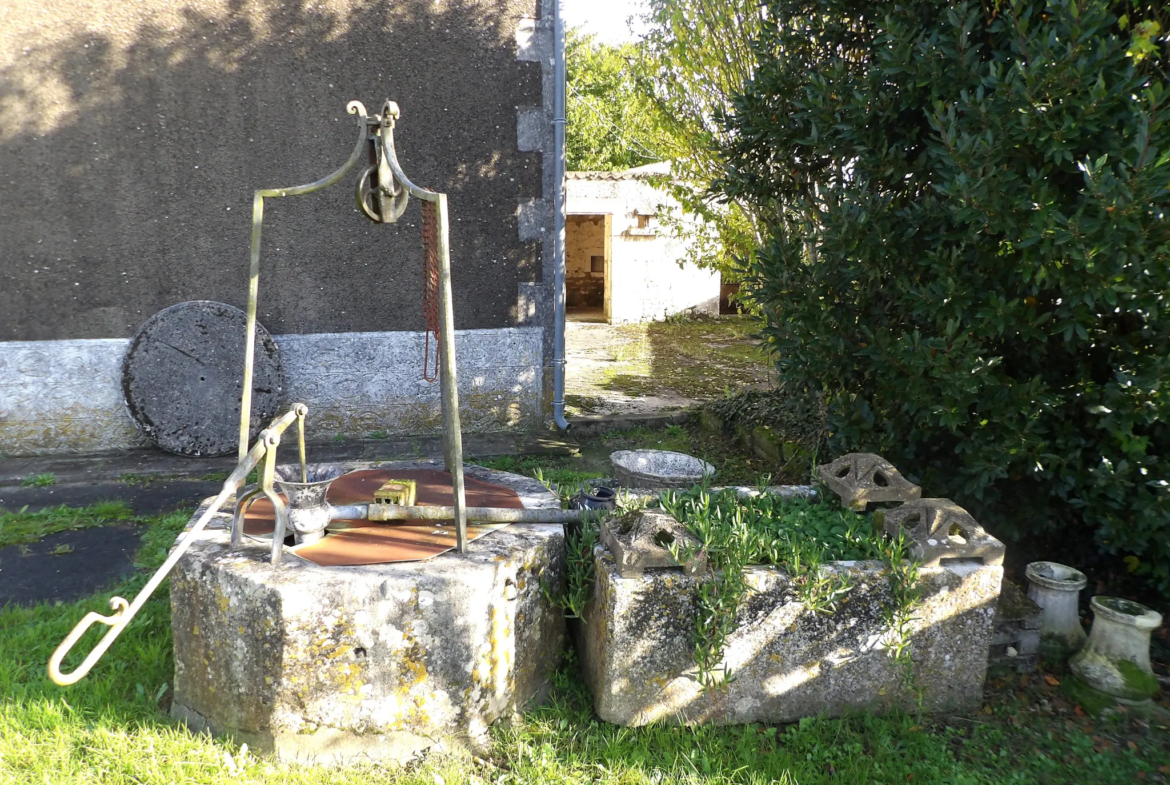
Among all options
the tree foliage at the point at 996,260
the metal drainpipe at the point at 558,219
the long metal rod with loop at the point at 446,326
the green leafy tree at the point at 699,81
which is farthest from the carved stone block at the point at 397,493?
the green leafy tree at the point at 699,81

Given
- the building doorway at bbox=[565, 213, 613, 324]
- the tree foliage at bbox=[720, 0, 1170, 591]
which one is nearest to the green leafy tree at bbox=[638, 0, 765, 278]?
the tree foliage at bbox=[720, 0, 1170, 591]

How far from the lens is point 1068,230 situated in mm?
3039

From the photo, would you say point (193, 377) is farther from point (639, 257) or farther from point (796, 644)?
point (639, 257)

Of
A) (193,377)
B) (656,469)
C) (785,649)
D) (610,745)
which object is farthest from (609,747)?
(193,377)

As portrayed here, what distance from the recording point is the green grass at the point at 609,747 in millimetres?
2588

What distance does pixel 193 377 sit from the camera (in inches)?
229

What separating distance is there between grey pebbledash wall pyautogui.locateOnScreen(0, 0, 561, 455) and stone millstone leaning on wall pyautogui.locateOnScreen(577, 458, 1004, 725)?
3.82 m

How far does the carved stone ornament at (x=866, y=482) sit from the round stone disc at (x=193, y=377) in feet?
13.7

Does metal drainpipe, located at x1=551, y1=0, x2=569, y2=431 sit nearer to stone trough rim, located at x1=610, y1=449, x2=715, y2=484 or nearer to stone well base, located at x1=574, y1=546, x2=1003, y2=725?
stone trough rim, located at x1=610, y1=449, x2=715, y2=484

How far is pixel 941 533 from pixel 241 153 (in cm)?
514

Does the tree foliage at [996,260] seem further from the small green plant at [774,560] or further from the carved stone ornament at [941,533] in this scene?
the small green plant at [774,560]

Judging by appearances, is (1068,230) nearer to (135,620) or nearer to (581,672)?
(581,672)

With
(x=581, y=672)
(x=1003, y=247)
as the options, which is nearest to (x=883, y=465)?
(x=1003, y=247)

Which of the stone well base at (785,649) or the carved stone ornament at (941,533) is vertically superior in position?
the carved stone ornament at (941,533)
